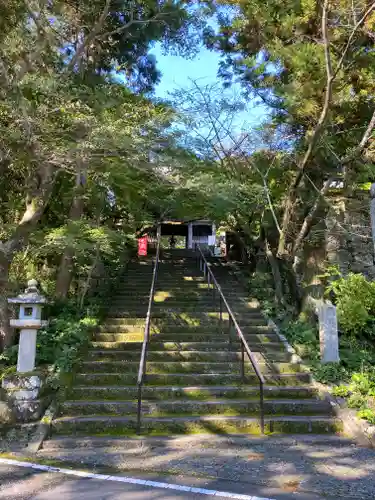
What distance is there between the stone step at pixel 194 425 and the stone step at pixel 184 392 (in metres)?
0.55

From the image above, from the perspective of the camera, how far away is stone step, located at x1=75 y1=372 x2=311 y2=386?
6094 millimetres

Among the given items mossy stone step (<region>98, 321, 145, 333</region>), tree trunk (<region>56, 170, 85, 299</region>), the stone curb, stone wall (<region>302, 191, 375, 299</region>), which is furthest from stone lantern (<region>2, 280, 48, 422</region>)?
stone wall (<region>302, 191, 375, 299</region>)

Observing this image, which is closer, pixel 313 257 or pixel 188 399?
pixel 188 399

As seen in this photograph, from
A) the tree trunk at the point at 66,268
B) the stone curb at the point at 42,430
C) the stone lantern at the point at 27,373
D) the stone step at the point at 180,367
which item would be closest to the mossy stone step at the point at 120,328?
the stone step at the point at 180,367

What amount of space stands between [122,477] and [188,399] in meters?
2.07

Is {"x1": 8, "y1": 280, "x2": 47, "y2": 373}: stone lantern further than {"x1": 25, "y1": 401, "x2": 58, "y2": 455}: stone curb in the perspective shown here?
Yes

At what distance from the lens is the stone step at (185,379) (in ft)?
20.0

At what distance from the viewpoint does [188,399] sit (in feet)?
18.8

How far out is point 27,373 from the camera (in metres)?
5.38

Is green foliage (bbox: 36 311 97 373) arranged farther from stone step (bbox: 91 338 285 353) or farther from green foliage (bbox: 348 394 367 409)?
green foliage (bbox: 348 394 367 409)

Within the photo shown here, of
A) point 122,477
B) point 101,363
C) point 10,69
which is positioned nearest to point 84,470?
point 122,477

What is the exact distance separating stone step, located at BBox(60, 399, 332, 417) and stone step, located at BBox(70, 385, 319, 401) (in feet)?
0.61

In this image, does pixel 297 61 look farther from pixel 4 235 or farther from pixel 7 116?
pixel 4 235

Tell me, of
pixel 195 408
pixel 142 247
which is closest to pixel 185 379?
pixel 195 408
